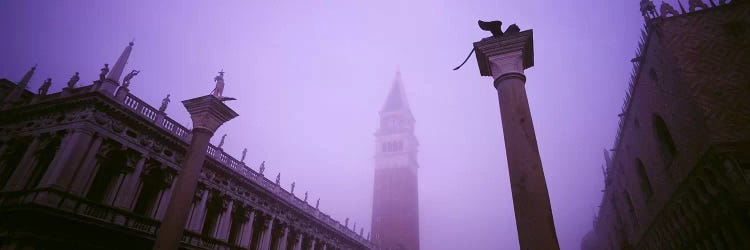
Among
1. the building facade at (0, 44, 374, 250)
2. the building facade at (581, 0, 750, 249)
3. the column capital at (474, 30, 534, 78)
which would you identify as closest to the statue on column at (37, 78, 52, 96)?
the building facade at (0, 44, 374, 250)

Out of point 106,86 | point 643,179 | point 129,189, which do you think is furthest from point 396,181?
point 106,86

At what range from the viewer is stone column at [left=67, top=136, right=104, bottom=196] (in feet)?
47.3

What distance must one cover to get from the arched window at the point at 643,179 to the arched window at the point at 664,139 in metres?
3.05

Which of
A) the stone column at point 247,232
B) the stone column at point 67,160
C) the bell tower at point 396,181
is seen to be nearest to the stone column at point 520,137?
the stone column at point 67,160

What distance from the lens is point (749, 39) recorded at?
490 inches

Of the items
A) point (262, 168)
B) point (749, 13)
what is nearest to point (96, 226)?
point (262, 168)

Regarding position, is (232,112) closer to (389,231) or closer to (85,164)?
(85,164)

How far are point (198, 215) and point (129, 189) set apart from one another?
3756 mm

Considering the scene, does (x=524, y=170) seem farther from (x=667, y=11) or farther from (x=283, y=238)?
(x=283, y=238)

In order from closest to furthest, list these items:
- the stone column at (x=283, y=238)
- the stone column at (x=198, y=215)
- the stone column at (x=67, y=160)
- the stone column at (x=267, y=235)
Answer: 1. the stone column at (x=67, y=160)
2. the stone column at (x=198, y=215)
3. the stone column at (x=267, y=235)
4. the stone column at (x=283, y=238)

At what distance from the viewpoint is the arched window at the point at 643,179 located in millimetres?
18342

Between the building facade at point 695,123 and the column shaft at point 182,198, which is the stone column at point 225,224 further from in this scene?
the building facade at point 695,123

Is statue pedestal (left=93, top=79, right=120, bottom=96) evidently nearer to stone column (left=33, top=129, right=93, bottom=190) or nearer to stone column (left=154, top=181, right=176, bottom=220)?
stone column (left=33, top=129, right=93, bottom=190)

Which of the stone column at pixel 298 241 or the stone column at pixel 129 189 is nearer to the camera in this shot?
the stone column at pixel 129 189
